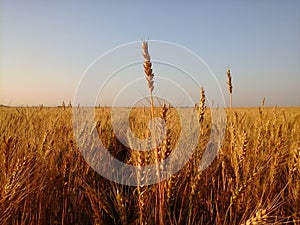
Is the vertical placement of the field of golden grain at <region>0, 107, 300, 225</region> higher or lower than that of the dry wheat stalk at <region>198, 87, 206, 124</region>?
lower

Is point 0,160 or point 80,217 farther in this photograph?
point 0,160

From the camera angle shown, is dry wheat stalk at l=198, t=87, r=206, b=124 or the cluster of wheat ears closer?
the cluster of wheat ears

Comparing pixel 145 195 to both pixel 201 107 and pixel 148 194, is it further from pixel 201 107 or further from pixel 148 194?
pixel 201 107

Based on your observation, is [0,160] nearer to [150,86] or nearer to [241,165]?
[150,86]

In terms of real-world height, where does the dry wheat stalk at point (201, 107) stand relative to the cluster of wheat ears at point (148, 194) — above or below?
above

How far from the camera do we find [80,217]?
1594mm

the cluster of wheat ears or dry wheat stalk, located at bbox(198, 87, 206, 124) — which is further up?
dry wheat stalk, located at bbox(198, 87, 206, 124)

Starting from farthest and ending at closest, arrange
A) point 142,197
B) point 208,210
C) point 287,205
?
1. point 287,205
2. point 208,210
3. point 142,197

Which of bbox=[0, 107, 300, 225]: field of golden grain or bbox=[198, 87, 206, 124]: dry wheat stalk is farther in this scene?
bbox=[198, 87, 206, 124]: dry wheat stalk

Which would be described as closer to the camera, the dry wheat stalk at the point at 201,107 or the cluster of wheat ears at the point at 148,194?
the cluster of wheat ears at the point at 148,194

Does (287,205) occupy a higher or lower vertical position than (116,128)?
lower

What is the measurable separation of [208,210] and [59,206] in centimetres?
79

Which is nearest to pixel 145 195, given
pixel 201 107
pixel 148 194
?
pixel 148 194

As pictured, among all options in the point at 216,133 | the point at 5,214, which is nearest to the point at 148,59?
the point at 5,214
